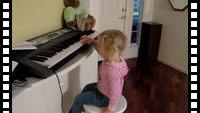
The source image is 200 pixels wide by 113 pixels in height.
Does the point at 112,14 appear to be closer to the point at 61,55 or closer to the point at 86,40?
the point at 86,40

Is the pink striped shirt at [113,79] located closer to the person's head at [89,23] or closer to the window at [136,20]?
the person's head at [89,23]

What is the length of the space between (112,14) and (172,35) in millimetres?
1049

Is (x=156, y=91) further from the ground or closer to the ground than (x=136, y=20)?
closer to the ground

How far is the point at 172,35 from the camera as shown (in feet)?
12.8

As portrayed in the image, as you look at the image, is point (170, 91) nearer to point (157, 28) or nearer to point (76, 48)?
point (157, 28)

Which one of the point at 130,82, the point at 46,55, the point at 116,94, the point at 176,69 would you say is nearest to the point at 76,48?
the point at 46,55

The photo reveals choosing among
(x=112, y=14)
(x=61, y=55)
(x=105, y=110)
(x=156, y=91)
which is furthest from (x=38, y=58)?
(x=112, y=14)

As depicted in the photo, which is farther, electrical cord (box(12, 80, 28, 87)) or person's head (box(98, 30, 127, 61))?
person's head (box(98, 30, 127, 61))

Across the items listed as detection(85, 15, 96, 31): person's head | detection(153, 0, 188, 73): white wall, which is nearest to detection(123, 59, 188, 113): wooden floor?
detection(153, 0, 188, 73): white wall

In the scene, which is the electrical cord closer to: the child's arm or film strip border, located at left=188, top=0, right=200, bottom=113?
the child's arm

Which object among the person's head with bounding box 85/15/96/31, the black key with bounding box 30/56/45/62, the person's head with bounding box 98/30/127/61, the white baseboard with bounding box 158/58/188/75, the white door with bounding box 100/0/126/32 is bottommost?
the white baseboard with bounding box 158/58/188/75

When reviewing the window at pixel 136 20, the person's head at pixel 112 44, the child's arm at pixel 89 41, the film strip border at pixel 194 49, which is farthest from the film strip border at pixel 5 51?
the window at pixel 136 20

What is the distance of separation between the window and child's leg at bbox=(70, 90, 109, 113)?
2.79 metres

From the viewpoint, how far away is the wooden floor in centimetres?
259
